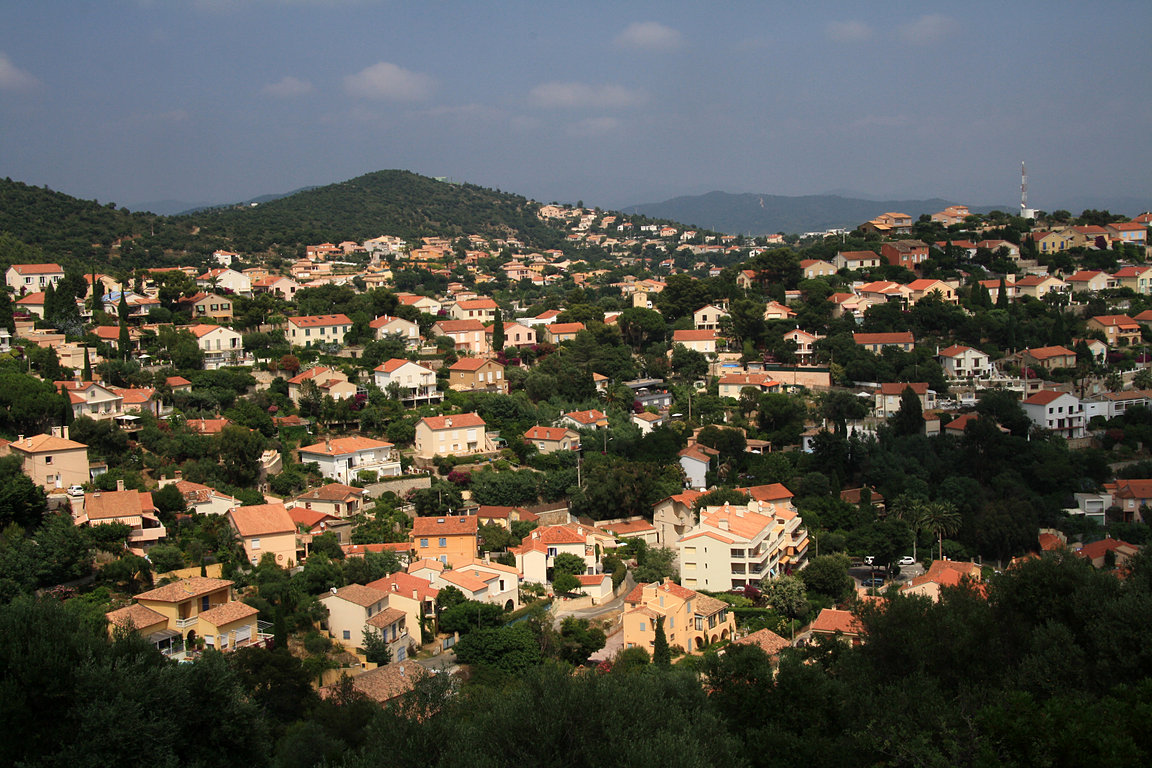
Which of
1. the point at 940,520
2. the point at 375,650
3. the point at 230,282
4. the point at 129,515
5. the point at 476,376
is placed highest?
the point at 230,282

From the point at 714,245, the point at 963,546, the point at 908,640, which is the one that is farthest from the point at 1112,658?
the point at 714,245

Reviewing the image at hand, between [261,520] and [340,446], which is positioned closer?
[261,520]

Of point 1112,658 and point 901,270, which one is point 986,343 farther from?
point 1112,658

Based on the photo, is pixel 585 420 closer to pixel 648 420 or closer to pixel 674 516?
pixel 648 420

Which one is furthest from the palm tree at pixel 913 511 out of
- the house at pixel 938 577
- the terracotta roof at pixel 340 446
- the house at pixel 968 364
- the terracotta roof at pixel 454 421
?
the terracotta roof at pixel 340 446

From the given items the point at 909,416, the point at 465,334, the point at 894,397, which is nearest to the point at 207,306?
the point at 465,334

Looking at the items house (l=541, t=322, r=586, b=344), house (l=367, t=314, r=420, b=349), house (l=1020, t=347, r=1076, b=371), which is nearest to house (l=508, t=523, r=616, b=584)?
house (l=367, t=314, r=420, b=349)

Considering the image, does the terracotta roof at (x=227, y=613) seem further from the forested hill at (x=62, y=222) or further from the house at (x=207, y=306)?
the forested hill at (x=62, y=222)
